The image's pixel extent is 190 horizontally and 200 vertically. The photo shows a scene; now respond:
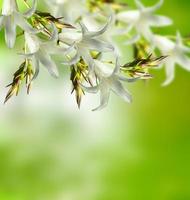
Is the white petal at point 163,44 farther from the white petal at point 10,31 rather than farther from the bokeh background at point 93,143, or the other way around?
the bokeh background at point 93,143

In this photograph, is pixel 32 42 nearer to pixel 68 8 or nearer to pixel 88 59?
pixel 88 59

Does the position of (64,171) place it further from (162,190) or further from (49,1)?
(49,1)

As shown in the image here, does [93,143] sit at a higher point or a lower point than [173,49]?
lower

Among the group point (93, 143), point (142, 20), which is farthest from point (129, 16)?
point (93, 143)

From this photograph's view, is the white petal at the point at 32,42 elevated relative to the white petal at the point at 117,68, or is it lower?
elevated

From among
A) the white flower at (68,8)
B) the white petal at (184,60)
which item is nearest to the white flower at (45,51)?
the white flower at (68,8)

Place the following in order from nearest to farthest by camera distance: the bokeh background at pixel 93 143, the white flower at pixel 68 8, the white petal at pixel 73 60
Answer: the white petal at pixel 73 60, the white flower at pixel 68 8, the bokeh background at pixel 93 143

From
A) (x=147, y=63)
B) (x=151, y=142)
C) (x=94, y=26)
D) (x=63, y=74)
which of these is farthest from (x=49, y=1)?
(x=151, y=142)

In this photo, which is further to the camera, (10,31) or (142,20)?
(142,20)
